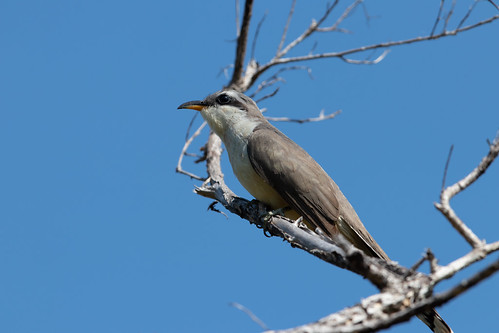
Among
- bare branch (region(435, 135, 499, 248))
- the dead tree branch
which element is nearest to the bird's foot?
the dead tree branch

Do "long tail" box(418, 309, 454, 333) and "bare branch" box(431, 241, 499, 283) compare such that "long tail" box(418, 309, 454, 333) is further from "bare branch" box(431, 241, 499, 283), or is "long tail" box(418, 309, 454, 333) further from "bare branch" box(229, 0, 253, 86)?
"bare branch" box(229, 0, 253, 86)

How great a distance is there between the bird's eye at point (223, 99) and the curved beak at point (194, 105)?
227 mm

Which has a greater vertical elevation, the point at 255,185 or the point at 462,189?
the point at 255,185

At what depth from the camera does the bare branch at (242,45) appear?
8688 millimetres

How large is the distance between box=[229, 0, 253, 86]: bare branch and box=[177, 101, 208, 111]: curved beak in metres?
1.55

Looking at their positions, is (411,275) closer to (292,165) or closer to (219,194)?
(292,165)

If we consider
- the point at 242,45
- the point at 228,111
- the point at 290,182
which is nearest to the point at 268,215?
the point at 290,182

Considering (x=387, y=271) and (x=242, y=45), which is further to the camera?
(x=242, y=45)

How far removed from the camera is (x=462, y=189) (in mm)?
3811

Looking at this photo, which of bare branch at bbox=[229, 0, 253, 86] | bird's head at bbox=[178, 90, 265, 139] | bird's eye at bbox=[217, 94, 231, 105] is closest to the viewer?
bird's head at bbox=[178, 90, 265, 139]

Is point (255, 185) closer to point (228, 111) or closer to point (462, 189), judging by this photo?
point (228, 111)

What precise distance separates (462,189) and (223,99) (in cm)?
457

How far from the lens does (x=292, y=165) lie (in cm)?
670

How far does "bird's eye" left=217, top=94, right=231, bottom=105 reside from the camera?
7.81 metres
